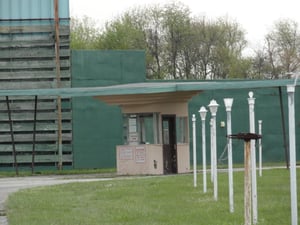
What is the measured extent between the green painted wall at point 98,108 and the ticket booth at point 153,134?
24.6 feet

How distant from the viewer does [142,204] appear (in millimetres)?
17984

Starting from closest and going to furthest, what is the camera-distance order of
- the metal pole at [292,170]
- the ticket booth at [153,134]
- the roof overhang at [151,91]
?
the metal pole at [292,170]
the roof overhang at [151,91]
the ticket booth at [153,134]

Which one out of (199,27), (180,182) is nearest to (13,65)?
(180,182)

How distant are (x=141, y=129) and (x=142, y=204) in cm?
1407

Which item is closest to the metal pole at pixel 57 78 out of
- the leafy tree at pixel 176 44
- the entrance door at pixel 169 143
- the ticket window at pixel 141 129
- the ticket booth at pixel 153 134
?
the ticket booth at pixel 153 134

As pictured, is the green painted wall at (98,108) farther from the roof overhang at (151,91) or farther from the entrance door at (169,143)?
the roof overhang at (151,91)

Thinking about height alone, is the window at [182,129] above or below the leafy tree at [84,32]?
below

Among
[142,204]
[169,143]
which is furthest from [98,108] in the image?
[142,204]

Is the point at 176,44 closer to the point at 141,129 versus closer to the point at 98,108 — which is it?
the point at 98,108

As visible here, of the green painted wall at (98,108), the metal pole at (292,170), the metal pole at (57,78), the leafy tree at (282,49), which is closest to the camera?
the metal pole at (292,170)

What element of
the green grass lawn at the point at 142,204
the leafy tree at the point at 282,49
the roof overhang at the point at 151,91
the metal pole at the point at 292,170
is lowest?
the green grass lawn at the point at 142,204

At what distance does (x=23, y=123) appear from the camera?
38.9 meters

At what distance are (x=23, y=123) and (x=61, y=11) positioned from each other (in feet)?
16.9

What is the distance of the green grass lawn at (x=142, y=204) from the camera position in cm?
1498
